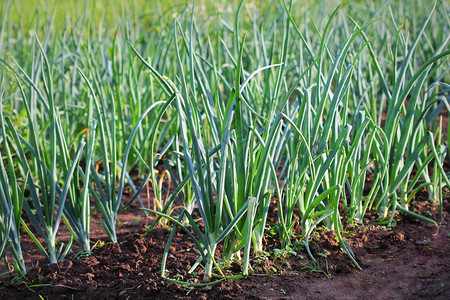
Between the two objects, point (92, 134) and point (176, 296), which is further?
point (92, 134)

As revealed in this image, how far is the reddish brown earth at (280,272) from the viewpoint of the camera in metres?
1.42

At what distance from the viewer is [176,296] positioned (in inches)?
55.1

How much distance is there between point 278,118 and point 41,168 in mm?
899

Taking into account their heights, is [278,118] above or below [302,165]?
above

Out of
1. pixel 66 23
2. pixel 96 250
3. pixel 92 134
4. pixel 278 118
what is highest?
pixel 66 23

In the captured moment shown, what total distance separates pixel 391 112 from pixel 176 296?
1044 millimetres

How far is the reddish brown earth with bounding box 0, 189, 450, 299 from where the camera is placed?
1.42 metres

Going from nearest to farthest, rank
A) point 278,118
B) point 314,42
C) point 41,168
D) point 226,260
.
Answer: point 278,118, point 226,260, point 41,168, point 314,42

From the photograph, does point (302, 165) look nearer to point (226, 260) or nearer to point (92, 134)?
point (226, 260)

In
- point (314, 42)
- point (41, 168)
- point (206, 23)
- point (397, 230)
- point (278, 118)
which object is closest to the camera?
point (278, 118)

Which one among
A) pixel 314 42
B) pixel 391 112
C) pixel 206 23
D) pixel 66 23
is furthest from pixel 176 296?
pixel 206 23

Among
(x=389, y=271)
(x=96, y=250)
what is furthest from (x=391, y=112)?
(x=96, y=250)

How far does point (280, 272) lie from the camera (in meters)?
1.52

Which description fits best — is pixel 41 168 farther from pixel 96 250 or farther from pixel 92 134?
pixel 96 250
